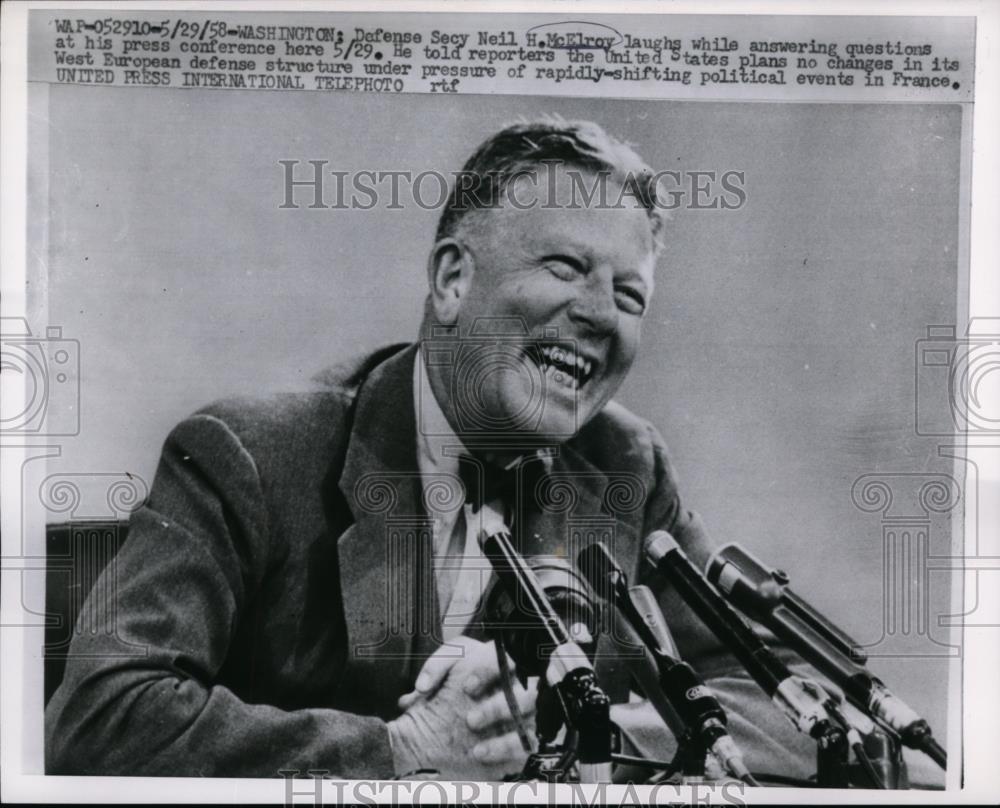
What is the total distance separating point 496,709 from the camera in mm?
3105

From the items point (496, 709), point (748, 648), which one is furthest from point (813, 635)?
point (496, 709)

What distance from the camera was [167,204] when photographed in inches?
124

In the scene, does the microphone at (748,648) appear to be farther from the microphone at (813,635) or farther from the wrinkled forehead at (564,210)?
the wrinkled forehead at (564,210)

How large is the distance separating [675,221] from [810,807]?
1845mm

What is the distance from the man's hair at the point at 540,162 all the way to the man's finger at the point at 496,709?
140 cm

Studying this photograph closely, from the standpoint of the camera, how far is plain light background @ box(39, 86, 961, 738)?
315 cm

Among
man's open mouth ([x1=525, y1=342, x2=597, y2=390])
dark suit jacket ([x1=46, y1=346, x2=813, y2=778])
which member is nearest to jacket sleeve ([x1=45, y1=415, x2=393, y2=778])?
dark suit jacket ([x1=46, y1=346, x2=813, y2=778])

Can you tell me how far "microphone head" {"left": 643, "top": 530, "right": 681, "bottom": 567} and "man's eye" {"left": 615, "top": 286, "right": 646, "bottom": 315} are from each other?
683 mm

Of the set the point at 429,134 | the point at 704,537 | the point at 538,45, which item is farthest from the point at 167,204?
the point at 704,537

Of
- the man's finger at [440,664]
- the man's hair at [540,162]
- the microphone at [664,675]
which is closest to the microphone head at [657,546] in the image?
the microphone at [664,675]

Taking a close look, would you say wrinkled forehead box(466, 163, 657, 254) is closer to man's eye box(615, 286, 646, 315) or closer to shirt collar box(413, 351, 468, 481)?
man's eye box(615, 286, 646, 315)

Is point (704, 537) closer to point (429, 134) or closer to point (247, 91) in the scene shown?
point (429, 134)

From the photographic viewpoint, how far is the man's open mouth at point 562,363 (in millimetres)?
3125

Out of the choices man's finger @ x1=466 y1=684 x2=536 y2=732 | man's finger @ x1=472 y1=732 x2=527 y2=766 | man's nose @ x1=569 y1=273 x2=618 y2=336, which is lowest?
man's finger @ x1=472 y1=732 x2=527 y2=766
